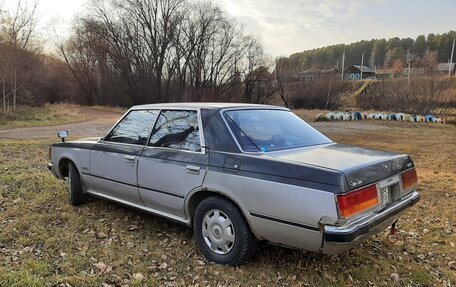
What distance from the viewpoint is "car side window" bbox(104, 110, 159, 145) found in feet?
14.3

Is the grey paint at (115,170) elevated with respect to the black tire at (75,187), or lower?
elevated

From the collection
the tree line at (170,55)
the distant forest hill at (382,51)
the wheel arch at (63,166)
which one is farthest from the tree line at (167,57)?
the distant forest hill at (382,51)

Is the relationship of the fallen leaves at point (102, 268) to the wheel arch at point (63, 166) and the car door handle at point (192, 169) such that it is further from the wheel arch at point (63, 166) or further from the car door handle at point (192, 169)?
the wheel arch at point (63, 166)

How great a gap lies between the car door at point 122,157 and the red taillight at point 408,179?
2785 mm

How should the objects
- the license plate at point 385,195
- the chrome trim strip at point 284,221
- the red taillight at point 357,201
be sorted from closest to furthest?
1. the red taillight at point 357,201
2. the chrome trim strip at point 284,221
3. the license plate at point 385,195

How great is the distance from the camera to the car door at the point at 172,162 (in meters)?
3.68

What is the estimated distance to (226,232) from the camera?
3486 millimetres

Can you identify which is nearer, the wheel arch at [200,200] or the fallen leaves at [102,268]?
the wheel arch at [200,200]

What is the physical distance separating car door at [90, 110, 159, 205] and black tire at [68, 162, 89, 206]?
425mm

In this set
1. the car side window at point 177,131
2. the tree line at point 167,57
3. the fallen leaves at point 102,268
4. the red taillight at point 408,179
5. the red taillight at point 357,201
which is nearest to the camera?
the red taillight at point 357,201

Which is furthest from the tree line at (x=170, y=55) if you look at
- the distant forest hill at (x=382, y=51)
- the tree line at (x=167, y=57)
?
the distant forest hill at (x=382, y=51)

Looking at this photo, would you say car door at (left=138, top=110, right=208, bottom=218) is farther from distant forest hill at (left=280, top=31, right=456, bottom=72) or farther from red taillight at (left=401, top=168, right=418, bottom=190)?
distant forest hill at (left=280, top=31, right=456, bottom=72)

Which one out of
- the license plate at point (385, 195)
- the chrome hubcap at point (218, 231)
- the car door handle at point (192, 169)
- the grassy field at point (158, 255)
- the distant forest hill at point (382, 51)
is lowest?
the grassy field at point (158, 255)

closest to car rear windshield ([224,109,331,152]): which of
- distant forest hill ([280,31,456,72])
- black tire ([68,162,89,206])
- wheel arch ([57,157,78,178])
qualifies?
black tire ([68,162,89,206])
